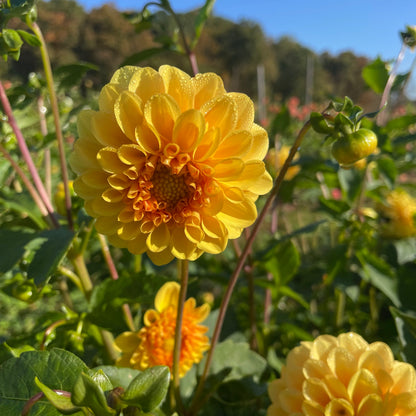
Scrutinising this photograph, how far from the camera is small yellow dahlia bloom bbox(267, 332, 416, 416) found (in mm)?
532

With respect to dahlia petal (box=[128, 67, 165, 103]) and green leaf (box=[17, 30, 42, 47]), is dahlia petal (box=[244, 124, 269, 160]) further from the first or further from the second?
green leaf (box=[17, 30, 42, 47])

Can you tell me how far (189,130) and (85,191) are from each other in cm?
15

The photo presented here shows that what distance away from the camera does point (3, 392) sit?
460 mm

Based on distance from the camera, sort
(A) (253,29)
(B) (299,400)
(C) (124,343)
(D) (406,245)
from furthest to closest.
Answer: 1. (A) (253,29)
2. (D) (406,245)
3. (C) (124,343)
4. (B) (299,400)

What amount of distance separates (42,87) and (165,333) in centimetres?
61

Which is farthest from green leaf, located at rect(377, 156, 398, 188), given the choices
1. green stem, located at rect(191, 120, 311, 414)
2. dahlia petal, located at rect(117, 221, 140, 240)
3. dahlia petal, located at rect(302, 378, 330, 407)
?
dahlia petal, located at rect(117, 221, 140, 240)

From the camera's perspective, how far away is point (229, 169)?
48 cm

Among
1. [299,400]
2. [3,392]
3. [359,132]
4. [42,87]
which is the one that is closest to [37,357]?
[3,392]

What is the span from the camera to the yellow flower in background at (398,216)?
1.19m

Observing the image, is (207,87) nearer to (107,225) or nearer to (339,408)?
(107,225)

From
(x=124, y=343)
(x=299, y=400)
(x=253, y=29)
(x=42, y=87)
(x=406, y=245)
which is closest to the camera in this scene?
(x=299, y=400)

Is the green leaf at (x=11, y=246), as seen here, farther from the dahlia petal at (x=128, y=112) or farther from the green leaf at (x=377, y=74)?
the green leaf at (x=377, y=74)

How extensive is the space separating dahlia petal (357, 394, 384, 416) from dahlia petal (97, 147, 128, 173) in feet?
1.41

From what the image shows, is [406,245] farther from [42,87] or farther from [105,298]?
[42,87]
